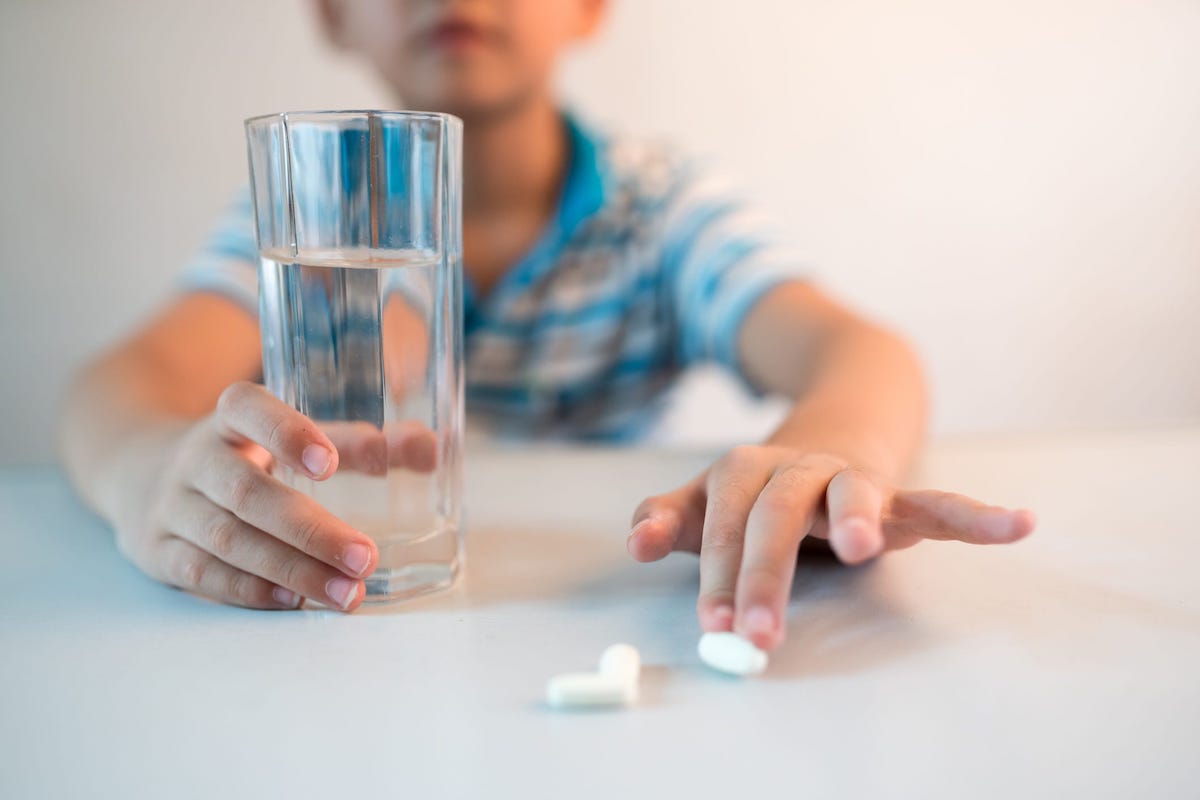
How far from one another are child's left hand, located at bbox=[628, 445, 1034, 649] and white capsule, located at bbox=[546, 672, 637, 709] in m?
0.05

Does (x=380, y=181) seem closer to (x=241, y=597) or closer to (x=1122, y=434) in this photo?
Result: (x=241, y=597)

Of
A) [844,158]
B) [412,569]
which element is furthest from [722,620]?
[844,158]

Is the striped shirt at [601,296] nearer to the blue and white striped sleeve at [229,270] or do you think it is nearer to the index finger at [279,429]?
the blue and white striped sleeve at [229,270]

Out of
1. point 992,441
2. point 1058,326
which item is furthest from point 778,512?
point 1058,326

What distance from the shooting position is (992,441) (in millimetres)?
786

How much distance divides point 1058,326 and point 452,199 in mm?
1505

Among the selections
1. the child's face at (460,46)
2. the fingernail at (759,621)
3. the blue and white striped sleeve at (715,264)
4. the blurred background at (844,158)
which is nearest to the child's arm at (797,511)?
the fingernail at (759,621)

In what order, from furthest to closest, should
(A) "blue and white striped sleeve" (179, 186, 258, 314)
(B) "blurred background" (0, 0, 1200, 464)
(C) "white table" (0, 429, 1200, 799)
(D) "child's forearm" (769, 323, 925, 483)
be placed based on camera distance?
(B) "blurred background" (0, 0, 1200, 464), (A) "blue and white striped sleeve" (179, 186, 258, 314), (D) "child's forearm" (769, 323, 925, 483), (C) "white table" (0, 429, 1200, 799)

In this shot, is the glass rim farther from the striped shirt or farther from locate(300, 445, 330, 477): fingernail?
the striped shirt

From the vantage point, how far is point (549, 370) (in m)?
1.07

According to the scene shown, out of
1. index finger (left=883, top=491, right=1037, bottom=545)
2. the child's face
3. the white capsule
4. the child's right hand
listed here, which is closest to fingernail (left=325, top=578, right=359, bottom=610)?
the child's right hand

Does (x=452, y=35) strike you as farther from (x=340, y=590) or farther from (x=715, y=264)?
(x=340, y=590)

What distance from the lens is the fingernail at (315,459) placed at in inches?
15.9

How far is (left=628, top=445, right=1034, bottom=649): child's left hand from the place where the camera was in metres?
0.38
